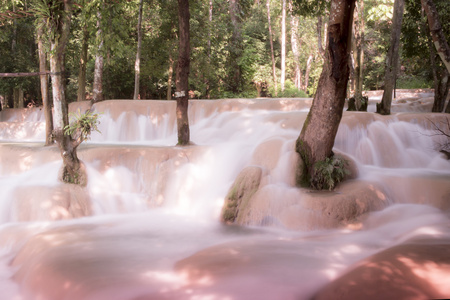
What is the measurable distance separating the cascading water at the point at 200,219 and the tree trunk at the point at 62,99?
1.31 ft

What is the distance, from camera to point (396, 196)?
7285mm

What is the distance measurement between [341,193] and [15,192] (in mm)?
6757

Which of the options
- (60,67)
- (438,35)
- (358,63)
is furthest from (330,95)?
(358,63)

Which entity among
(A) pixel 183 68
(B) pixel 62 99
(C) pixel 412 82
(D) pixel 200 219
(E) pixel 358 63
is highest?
(E) pixel 358 63

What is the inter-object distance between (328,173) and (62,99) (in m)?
5.98

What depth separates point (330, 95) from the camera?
7.24m

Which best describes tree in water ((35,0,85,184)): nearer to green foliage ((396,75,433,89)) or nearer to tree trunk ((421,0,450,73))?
tree trunk ((421,0,450,73))

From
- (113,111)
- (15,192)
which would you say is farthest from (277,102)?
(15,192)

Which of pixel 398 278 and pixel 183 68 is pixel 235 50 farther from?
pixel 398 278

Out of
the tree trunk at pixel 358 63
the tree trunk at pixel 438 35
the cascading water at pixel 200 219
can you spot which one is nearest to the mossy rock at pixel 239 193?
the cascading water at pixel 200 219

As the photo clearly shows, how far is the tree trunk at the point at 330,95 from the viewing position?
672 centimetres

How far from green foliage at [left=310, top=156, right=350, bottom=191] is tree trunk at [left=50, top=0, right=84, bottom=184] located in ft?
17.3

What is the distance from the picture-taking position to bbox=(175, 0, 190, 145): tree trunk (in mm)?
9188

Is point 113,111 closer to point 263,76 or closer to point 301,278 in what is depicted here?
point 301,278
